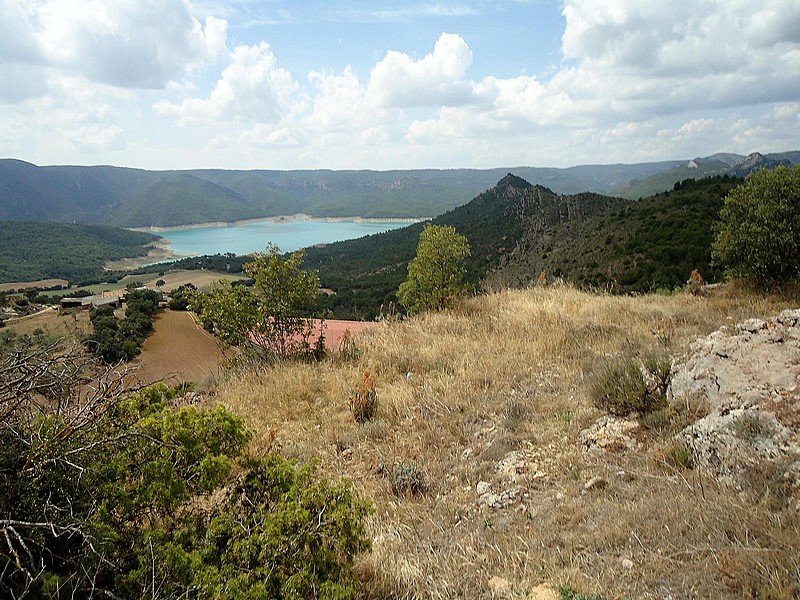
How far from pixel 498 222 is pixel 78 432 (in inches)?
2848

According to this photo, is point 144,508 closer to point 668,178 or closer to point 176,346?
point 176,346

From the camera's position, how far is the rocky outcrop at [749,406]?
8.16ft

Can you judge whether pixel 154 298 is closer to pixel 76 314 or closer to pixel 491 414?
pixel 76 314

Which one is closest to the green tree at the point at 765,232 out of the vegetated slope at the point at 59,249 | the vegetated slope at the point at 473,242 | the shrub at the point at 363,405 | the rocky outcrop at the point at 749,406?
the rocky outcrop at the point at 749,406

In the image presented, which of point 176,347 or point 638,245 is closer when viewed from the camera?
point 176,347

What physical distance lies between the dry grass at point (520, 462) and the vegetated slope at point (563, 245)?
2.43 metres

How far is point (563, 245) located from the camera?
42.8 metres

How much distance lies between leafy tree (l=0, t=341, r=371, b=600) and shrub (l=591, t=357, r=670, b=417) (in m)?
2.55

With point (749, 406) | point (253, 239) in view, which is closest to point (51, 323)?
point (749, 406)

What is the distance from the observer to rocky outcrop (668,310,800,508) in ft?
8.16

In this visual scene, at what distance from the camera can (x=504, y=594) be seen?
2.05 meters

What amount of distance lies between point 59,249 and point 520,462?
15267 cm

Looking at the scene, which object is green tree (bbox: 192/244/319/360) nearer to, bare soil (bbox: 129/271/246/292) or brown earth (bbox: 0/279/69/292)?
bare soil (bbox: 129/271/246/292)

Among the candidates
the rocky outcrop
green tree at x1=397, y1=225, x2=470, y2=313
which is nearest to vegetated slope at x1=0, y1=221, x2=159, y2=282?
green tree at x1=397, y1=225, x2=470, y2=313
